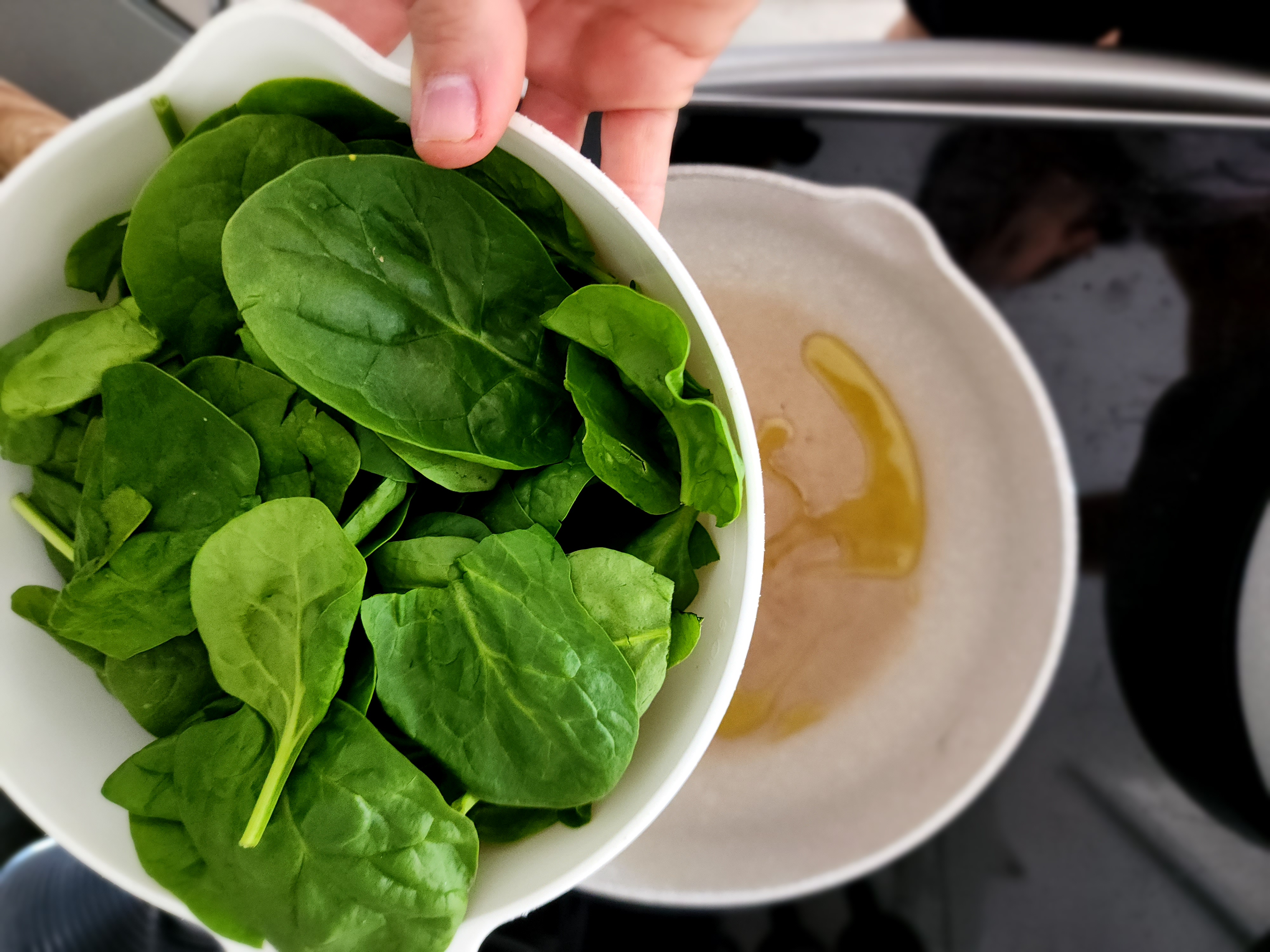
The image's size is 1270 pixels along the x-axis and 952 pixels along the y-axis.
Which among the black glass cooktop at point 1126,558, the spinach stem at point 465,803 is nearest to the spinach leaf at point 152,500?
the spinach stem at point 465,803

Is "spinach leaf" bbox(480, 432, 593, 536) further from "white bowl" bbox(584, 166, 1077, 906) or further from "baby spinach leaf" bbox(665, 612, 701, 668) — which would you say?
"white bowl" bbox(584, 166, 1077, 906)

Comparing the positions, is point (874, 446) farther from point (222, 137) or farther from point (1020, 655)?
point (222, 137)

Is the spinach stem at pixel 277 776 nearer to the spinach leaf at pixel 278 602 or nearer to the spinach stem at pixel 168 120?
the spinach leaf at pixel 278 602

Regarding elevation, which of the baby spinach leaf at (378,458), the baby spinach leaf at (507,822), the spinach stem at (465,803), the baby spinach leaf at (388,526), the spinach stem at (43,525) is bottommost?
the baby spinach leaf at (507,822)

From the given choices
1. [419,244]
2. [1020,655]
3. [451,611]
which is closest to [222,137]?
[419,244]

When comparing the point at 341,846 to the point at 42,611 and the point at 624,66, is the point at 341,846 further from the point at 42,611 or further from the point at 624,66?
the point at 624,66
